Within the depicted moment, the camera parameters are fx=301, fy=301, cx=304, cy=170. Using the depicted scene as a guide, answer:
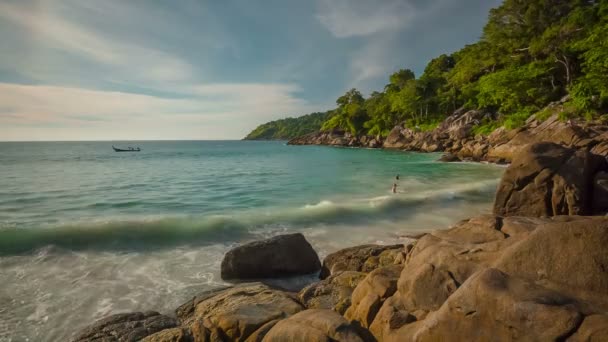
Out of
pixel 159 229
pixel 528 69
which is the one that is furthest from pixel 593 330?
pixel 528 69

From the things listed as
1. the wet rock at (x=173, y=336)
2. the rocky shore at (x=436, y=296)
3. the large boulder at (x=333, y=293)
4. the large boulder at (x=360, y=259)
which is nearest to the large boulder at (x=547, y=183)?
the large boulder at (x=360, y=259)

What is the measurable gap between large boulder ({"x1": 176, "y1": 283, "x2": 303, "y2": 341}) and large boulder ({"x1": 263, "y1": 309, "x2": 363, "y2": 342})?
0.98m

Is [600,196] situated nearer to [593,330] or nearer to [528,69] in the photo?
[593,330]

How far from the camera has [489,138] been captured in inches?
1757

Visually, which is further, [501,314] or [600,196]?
[600,196]

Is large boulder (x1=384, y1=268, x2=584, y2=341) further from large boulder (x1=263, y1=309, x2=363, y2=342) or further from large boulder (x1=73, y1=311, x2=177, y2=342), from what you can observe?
large boulder (x1=73, y1=311, x2=177, y2=342)

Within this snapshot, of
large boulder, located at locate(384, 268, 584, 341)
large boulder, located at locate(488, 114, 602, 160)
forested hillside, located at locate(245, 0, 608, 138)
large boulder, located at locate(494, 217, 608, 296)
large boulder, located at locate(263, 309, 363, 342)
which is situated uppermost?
forested hillside, located at locate(245, 0, 608, 138)

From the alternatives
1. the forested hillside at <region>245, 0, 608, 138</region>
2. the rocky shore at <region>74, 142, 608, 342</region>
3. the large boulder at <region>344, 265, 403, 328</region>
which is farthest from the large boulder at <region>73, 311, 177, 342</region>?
the forested hillside at <region>245, 0, 608, 138</region>

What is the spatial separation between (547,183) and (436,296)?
9.82 meters

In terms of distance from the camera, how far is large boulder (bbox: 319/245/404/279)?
8.93 metres

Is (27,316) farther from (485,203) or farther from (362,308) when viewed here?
(485,203)

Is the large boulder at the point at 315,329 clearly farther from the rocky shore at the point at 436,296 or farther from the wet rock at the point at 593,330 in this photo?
the wet rock at the point at 593,330

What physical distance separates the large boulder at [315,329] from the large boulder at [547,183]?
1085 cm

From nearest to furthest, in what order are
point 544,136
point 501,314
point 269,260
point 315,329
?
point 501,314 → point 315,329 → point 269,260 → point 544,136
